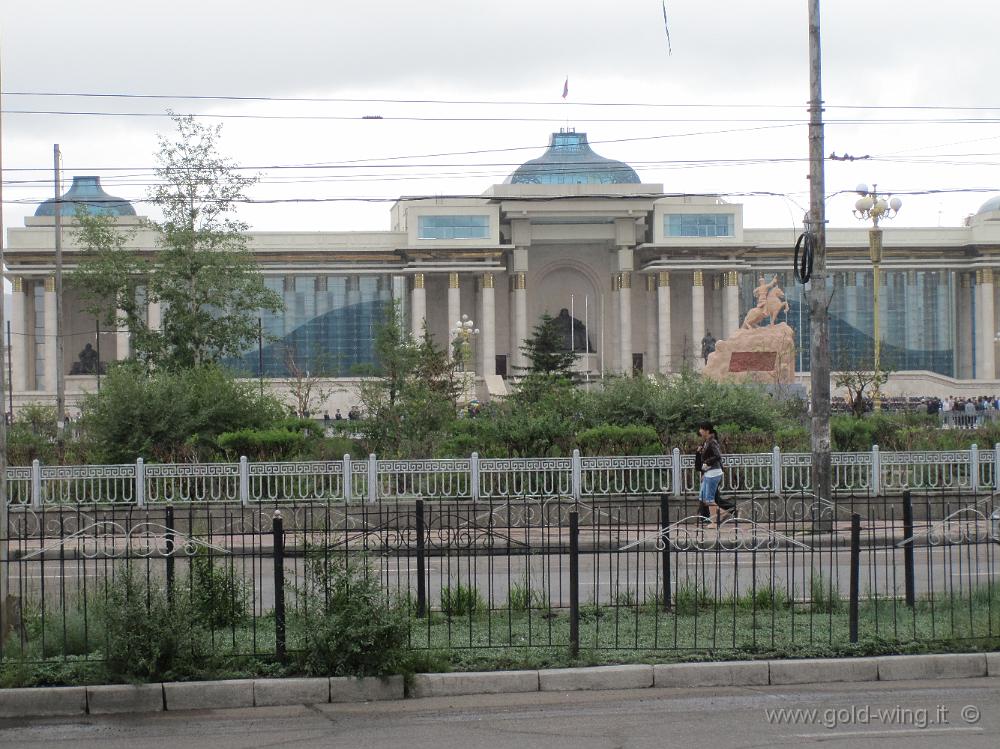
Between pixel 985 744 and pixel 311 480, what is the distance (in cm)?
1494


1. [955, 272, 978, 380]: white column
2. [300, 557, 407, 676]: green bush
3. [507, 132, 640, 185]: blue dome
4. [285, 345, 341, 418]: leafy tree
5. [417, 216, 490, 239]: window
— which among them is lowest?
[300, 557, 407, 676]: green bush

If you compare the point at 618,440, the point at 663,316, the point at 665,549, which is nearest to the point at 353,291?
the point at 663,316

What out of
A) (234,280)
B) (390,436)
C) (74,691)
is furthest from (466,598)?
(234,280)

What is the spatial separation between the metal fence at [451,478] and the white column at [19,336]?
50128 millimetres

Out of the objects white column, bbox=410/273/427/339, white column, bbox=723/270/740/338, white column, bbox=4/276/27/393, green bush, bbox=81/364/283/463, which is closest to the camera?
green bush, bbox=81/364/283/463

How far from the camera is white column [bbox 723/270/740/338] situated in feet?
232

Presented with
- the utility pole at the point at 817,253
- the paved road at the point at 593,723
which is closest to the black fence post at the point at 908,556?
the paved road at the point at 593,723

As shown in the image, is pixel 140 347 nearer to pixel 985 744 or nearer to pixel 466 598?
pixel 466 598

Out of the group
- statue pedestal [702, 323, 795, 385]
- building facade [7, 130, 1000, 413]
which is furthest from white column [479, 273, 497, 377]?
statue pedestal [702, 323, 795, 385]

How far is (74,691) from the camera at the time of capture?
8.29 m

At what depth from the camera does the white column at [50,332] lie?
218ft

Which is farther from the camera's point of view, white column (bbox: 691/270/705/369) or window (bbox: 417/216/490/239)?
white column (bbox: 691/270/705/369)

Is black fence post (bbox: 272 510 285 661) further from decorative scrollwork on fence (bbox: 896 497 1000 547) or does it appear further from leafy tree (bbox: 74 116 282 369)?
leafy tree (bbox: 74 116 282 369)

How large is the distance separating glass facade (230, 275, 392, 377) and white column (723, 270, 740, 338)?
65.9 feet
